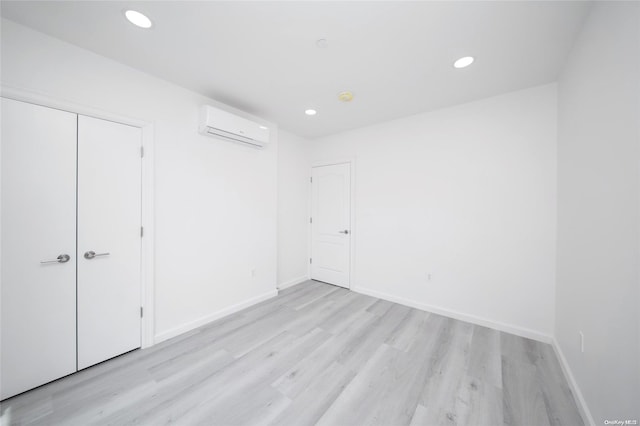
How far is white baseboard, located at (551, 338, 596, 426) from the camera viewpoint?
53.7 inches

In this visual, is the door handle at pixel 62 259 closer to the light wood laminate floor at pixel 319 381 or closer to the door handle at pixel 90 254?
the door handle at pixel 90 254

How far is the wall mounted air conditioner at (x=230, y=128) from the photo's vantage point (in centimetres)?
241

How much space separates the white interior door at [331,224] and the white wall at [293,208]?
164mm

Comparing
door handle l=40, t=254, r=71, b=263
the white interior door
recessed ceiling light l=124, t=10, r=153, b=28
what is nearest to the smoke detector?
the white interior door

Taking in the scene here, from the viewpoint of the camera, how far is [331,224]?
3.93 metres

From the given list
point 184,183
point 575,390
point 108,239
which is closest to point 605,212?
point 575,390

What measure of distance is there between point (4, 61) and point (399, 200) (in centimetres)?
383

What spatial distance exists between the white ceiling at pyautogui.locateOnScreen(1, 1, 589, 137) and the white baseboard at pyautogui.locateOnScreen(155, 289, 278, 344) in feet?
8.49

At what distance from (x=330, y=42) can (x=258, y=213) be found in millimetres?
2227

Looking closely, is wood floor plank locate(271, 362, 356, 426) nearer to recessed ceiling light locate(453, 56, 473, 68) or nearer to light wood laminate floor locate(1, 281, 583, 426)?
light wood laminate floor locate(1, 281, 583, 426)

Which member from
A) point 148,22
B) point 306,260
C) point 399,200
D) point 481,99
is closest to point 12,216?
point 148,22

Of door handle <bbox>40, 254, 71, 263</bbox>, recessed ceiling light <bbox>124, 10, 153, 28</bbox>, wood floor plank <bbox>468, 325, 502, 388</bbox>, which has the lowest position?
wood floor plank <bbox>468, 325, 502, 388</bbox>

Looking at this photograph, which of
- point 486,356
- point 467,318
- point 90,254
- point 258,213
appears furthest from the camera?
point 258,213

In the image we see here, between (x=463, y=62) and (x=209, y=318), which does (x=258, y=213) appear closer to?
(x=209, y=318)
